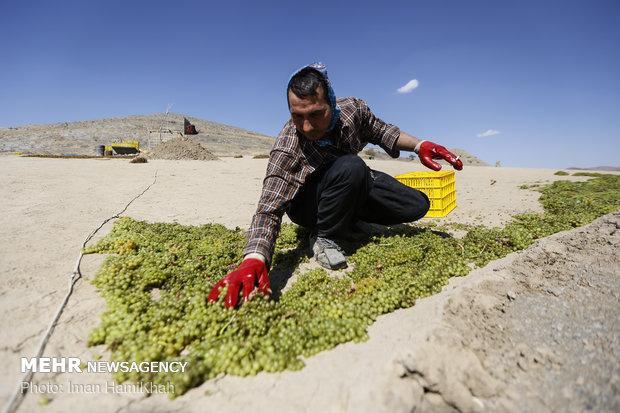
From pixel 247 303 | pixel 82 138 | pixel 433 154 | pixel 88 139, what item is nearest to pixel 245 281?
pixel 247 303

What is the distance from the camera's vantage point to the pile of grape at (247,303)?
1779 mm

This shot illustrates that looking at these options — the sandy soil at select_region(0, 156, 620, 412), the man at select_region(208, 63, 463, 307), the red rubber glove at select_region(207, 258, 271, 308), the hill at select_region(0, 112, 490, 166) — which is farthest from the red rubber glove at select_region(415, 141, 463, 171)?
the hill at select_region(0, 112, 490, 166)

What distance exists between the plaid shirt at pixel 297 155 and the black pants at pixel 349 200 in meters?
0.23

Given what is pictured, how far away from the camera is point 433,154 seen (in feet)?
11.5

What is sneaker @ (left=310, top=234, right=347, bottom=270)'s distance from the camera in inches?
121

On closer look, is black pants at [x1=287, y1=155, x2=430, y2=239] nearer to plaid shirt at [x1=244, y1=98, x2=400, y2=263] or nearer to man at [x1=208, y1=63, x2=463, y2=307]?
man at [x1=208, y1=63, x2=463, y2=307]

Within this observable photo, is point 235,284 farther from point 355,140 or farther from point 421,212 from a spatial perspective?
point 421,212

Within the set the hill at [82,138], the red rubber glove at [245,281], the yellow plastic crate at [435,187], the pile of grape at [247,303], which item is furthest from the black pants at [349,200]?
the hill at [82,138]

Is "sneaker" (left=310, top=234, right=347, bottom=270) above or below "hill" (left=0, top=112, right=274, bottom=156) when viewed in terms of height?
below

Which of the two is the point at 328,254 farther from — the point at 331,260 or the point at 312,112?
the point at 312,112

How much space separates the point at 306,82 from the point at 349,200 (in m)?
1.39

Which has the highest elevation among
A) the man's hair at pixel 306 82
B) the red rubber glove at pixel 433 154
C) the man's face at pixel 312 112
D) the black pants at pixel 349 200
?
the man's hair at pixel 306 82

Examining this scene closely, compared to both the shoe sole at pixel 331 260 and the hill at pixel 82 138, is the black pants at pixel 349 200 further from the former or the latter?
the hill at pixel 82 138

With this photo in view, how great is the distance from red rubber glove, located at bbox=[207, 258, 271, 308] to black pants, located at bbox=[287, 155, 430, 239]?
1183mm
